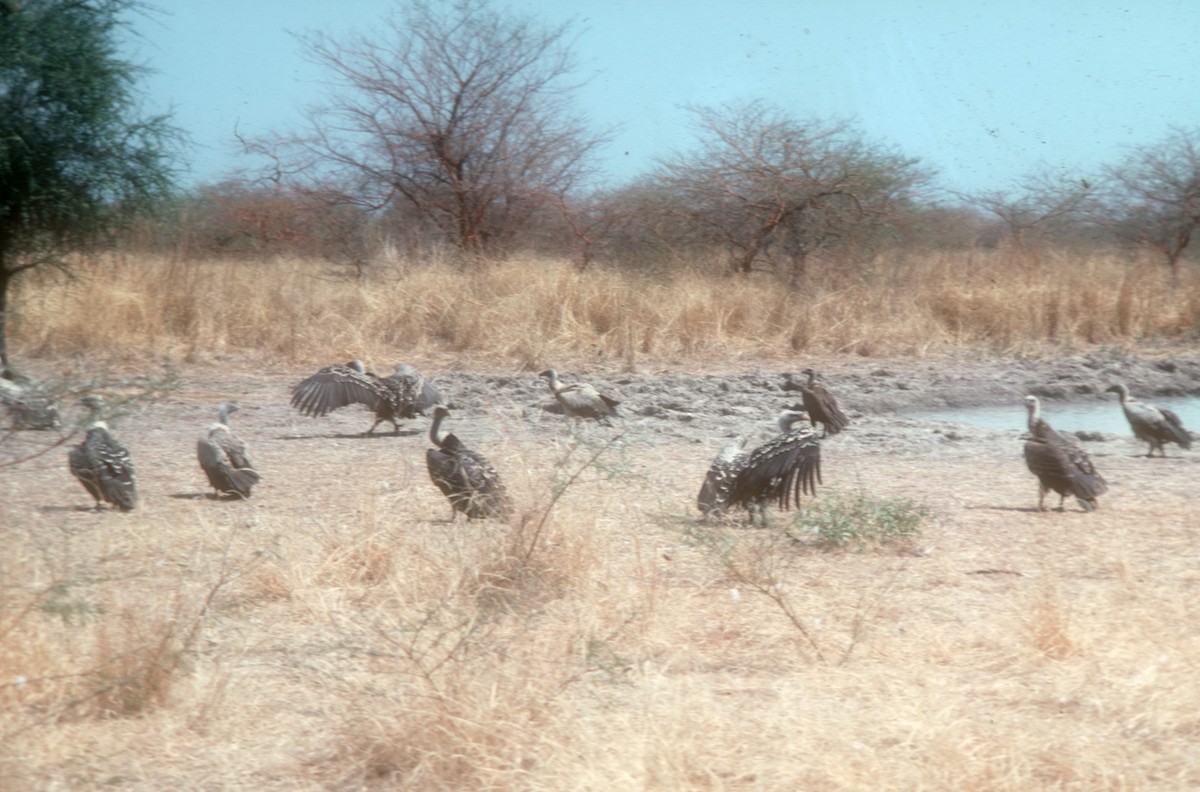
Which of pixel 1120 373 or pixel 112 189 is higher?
pixel 112 189

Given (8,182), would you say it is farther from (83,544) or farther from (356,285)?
(83,544)

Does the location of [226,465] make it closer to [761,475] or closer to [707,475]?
[707,475]

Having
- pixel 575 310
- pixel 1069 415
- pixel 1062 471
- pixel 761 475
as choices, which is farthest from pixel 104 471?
pixel 1069 415

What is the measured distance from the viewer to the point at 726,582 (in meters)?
5.61

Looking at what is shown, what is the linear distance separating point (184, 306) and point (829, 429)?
7.95 m

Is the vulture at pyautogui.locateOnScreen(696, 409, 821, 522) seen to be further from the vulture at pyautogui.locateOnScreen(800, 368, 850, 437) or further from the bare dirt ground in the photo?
the vulture at pyautogui.locateOnScreen(800, 368, 850, 437)

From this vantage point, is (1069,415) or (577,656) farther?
(1069,415)

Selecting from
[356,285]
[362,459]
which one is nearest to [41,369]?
[356,285]

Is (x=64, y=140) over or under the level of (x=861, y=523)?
over

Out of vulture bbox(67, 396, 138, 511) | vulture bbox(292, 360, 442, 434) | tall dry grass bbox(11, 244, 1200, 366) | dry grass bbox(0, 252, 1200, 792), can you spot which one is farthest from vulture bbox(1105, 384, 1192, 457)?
vulture bbox(67, 396, 138, 511)

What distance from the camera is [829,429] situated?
1041cm

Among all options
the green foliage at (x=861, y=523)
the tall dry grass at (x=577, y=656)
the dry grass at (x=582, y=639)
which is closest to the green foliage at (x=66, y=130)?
the dry grass at (x=582, y=639)

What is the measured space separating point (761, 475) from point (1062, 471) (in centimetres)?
184

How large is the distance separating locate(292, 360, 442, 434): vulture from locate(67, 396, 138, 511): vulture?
126 inches
